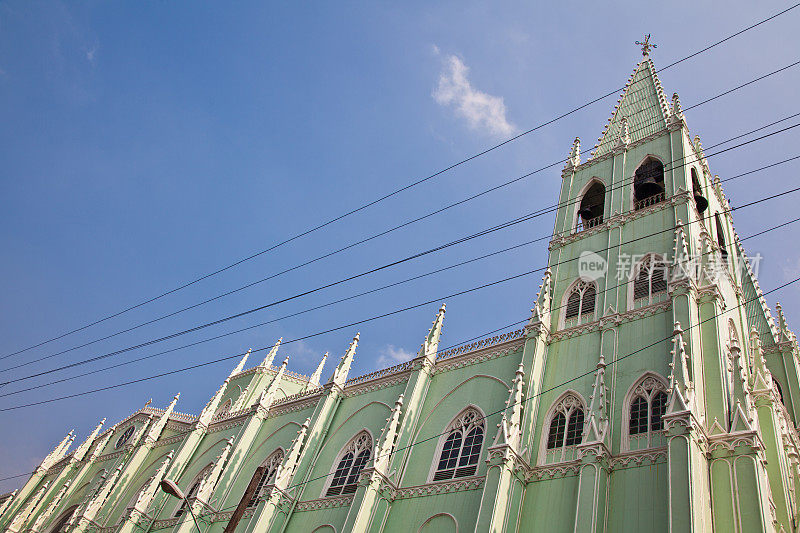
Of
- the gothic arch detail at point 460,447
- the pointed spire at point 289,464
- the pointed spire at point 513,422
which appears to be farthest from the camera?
the pointed spire at point 289,464

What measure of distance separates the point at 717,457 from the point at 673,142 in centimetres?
1538

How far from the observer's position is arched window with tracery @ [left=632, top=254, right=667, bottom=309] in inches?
788

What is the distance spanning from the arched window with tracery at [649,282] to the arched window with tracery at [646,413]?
3.50m

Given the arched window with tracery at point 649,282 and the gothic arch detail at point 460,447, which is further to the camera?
the gothic arch detail at point 460,447

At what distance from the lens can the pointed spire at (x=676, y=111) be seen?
2604 cm

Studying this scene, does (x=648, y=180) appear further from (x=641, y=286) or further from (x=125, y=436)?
(x=125, y=436)

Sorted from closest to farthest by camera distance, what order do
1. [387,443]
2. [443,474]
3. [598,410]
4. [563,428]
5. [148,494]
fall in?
[598,410], [563,428], [443,474], [387,443], [148,494]

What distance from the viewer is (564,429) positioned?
18.3 meters

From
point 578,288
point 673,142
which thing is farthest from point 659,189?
point 578,288

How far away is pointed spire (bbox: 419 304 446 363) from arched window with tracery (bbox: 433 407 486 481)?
12.0 feet

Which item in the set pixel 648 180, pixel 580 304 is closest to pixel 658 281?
pixel 580 304

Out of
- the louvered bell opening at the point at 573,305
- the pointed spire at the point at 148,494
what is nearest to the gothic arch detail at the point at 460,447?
the louvered bell opening at the point at 573,305

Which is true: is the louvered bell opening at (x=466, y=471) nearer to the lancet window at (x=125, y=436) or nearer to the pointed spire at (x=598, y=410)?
the pointed spire at (x=598, y=410)

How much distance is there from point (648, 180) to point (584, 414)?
1172 cm
